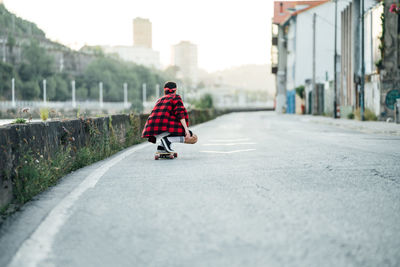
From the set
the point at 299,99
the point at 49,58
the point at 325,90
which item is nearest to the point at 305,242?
the point at 325,90

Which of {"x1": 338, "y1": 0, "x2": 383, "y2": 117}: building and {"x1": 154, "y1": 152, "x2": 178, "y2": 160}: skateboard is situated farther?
{"x1": 338, "y1": 0, "x2": 383, "y2": 117}: building

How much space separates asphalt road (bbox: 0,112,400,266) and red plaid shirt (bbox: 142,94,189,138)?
1802mm

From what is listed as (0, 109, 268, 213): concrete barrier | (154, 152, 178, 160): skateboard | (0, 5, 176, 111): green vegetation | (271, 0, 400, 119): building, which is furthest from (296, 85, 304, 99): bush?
(154, 152, 178, 160): skateboard

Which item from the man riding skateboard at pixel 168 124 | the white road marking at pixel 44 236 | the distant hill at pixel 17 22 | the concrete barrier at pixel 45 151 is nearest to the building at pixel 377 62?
the distant hill at pixel 17 22

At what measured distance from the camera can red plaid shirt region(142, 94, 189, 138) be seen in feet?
33.0

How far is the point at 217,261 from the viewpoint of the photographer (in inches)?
142

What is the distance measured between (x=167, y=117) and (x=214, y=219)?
5.44 m

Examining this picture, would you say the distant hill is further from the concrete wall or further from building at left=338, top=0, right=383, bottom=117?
building at left=338, top=0, right=383, bottom=117

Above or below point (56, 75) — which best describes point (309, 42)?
below

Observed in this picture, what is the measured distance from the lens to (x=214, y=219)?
15.8 feet

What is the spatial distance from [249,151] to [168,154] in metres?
2.07

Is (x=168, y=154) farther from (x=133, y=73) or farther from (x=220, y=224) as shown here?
(x=133, y=73)

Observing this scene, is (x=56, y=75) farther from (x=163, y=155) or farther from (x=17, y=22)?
(x=163, y=155)

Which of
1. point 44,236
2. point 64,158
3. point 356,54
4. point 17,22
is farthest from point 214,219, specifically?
point 356,54
